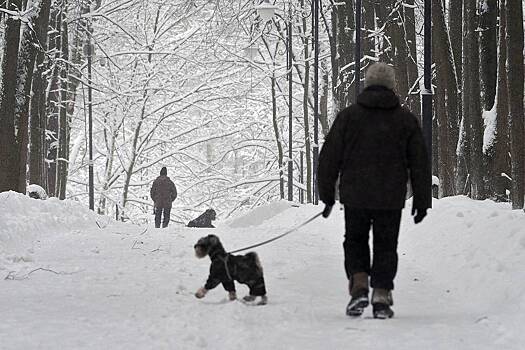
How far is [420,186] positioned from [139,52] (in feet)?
105

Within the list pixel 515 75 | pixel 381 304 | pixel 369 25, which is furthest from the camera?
pixel 369 25

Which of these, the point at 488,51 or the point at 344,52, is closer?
the point at 488,51

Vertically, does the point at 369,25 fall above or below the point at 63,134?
above

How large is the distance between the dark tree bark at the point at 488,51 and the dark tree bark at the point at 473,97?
0.45 ft

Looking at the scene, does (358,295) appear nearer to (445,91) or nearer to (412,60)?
(445,91)

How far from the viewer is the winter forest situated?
46.2 feet

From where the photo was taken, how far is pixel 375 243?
6418 mm

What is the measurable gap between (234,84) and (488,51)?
1078 inches

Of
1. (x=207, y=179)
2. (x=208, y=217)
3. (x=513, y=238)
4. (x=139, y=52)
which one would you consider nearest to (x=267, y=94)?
(x=207, y=179)

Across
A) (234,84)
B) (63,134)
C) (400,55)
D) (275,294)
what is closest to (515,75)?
(275,294)

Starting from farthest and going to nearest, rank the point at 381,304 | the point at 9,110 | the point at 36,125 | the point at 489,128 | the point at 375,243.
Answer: the point at 36,125, the point at 9,110, the point at 489,128, the point at 375,243, the point at 381,304

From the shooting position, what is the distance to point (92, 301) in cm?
720

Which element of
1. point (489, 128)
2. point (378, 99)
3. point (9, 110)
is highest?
point (9, 110)

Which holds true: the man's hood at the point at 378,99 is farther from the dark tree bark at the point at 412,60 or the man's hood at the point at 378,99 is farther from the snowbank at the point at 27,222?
the dark tree bark at the point at 412,60
